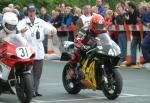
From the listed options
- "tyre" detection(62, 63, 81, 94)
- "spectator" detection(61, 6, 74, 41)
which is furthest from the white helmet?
"spectator" detection(61, 6, 74, 41)

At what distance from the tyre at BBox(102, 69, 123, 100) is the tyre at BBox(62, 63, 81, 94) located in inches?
41.7

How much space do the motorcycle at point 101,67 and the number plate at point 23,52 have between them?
1511 millimetres

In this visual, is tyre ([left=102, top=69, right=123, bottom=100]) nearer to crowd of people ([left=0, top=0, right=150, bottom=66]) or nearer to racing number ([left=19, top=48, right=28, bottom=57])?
racing number ([left=19, top=48, right=28, bottom=57])

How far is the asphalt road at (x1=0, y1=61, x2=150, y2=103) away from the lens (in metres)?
12.9

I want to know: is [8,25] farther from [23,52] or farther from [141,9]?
[141,9]

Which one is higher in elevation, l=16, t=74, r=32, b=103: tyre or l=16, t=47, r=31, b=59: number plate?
l=16, t=47, r=31, b=59: number plate

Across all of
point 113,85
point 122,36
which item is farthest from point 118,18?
point 113,85

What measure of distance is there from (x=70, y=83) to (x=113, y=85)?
156 centimetres

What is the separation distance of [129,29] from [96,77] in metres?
7.91

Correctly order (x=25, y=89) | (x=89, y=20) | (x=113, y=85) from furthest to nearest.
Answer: (x=89, y=20)
(x=113, y=85)
(x=25, y=89)

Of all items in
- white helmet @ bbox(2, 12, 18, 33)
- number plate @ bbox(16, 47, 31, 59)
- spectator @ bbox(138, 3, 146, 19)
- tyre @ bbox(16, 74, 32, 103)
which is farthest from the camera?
spectator @ bbox(138, 3, 146, 19)

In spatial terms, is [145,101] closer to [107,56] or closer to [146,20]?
[107,56]

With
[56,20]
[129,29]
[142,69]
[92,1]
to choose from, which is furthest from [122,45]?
[92,1]

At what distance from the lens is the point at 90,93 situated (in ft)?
46.6
